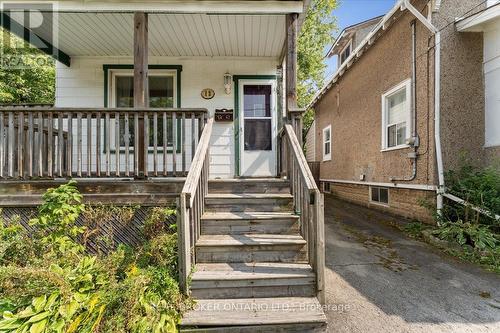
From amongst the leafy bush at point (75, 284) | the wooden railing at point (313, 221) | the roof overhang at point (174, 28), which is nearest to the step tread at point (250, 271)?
the wooden railing at point (313, 221)

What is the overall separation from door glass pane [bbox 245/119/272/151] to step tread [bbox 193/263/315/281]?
338cm

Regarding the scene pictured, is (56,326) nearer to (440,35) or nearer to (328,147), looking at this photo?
(440,35)

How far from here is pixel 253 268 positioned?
2.92 meters

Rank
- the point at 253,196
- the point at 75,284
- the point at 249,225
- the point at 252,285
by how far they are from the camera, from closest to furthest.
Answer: the point at 75,284, the point at 252,285, the point at 249,225, the point at 253,196

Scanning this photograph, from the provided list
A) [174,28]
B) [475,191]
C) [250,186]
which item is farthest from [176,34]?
[475,191]

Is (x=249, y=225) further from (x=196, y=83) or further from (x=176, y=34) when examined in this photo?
(x=176, y=34)

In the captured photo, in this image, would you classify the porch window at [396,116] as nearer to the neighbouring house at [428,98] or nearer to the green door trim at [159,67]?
the neighbouring house at [428,98]

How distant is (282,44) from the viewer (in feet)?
18.1

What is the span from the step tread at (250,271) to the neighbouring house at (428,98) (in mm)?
3528

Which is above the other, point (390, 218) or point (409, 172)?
point (409, 172)

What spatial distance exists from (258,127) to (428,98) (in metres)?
3.34

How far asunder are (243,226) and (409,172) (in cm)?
→ 414

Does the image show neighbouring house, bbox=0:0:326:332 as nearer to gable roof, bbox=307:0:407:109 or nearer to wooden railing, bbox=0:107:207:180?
wooden railing, bbox=0:107:207:180

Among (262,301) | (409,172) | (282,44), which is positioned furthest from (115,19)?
(409,172)
